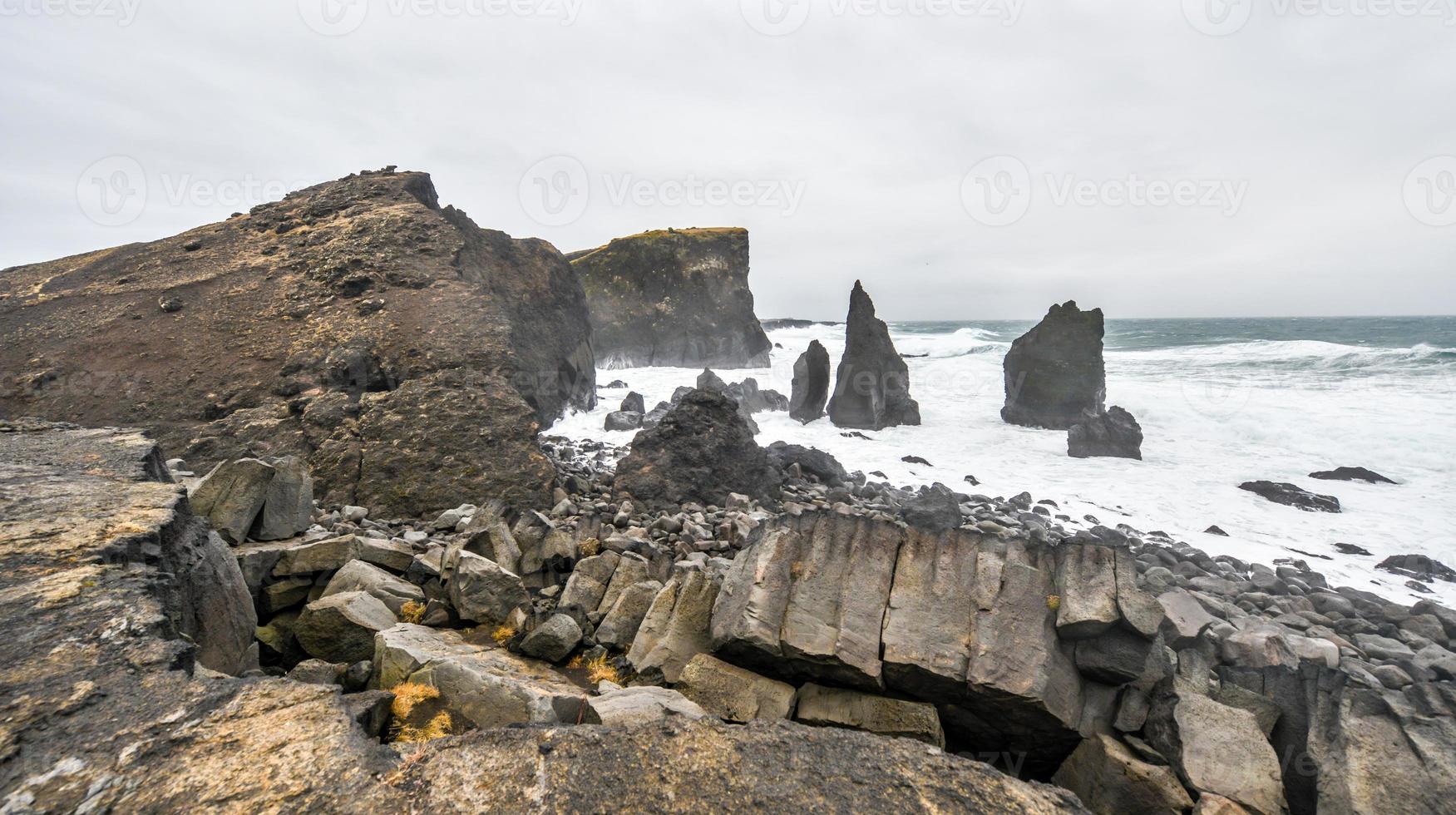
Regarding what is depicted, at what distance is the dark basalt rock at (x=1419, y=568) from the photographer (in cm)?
1039

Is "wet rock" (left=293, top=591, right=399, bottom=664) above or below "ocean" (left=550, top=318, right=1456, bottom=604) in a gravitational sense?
above

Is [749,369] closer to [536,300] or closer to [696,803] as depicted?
[536,300]

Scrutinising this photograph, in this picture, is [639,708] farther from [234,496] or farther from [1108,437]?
[1108,437]

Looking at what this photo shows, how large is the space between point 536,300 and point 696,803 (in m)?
19.2

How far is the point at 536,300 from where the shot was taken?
19.9 metres

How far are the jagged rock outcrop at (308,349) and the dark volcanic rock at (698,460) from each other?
1914mm

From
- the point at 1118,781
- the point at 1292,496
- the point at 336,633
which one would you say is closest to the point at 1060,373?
the point at 1292,496

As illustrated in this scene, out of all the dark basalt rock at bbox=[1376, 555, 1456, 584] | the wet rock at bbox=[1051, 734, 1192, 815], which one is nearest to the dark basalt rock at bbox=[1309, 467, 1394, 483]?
the dark basalt rock at bbox=[1376, 555, 1456, 584]

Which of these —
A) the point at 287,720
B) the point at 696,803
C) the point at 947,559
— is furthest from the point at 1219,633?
the point at 287,720

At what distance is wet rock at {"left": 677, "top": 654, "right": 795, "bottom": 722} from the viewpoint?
14.7ft

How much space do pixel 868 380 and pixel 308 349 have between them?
19108mm

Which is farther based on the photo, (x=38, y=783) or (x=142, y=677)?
(x=142, y=677)

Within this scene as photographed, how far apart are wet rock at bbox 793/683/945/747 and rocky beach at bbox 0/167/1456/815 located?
25mm

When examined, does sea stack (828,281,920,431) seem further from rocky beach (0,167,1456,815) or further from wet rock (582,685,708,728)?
wet rock (582,685,708,728)
